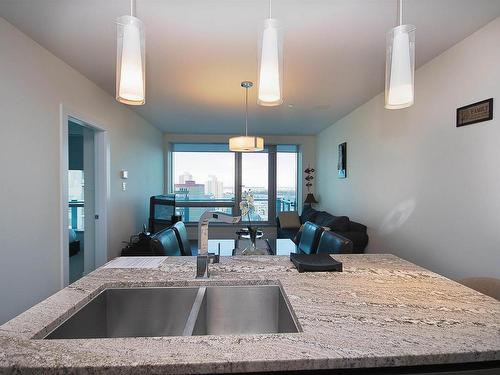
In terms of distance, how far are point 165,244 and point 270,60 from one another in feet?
4.91

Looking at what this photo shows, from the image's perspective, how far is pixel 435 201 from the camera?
2475 mm

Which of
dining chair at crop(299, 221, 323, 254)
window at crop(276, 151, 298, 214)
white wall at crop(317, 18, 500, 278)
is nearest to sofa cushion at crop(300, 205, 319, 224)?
window at crop(276, 151, 298, 214)

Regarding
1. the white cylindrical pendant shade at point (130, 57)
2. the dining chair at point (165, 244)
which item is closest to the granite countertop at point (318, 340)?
the dining chair at point (165, 244)

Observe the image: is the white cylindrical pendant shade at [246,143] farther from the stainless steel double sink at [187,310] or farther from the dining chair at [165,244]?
the stainless steel double sink at [187,310]

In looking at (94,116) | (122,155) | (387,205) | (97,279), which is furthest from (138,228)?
(387,205)

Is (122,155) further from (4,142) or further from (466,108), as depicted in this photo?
(466,108)

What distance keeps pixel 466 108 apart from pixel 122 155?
13.0ft

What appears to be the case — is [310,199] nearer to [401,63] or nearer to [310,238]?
[310,238]

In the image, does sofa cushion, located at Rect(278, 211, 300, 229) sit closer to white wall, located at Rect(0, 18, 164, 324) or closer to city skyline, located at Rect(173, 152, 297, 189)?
city skyline, located at Rect(173, 152, 297, 189)

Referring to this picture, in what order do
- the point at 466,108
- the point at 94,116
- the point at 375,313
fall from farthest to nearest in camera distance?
the point at 94,116 → the point at 466,108 → the point at 375,313

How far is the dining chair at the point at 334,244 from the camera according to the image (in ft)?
6.40

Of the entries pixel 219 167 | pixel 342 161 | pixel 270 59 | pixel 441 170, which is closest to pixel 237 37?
pixel 270 59

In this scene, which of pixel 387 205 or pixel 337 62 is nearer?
pixel 337 62

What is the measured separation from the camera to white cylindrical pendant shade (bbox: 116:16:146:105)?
41.2 inches
